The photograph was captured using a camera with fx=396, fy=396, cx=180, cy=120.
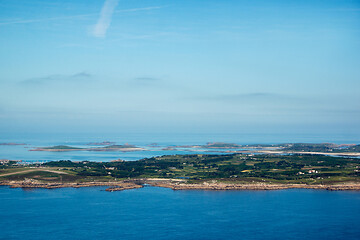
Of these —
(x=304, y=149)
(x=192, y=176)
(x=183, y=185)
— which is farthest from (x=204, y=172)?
(x=304, y=149)

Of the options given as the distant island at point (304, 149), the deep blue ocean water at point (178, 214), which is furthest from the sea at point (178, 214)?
the distant island at point (304, 149)

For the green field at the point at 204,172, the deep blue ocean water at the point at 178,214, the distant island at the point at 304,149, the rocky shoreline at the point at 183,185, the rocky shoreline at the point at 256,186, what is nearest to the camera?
the deep blue ocean water at the point at 178,214

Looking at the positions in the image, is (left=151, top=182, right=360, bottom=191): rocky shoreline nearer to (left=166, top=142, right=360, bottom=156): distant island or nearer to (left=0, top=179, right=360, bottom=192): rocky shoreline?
(left=0, top=179, right=360, bottom=192): rocky shoreline

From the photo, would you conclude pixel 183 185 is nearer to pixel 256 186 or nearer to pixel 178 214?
pixel 256 186

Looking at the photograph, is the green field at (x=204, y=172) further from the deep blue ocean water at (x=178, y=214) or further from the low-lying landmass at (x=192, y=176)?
the deep blue ocean water at (x=178, y=214)

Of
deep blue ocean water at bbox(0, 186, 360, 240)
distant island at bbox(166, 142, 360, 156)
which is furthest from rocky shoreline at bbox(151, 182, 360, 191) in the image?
distant island at bbox(166, 142, 360, 156)

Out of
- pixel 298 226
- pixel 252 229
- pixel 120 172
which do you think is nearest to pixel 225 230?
pixel 252 229

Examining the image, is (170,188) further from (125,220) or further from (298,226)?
(298,226)
